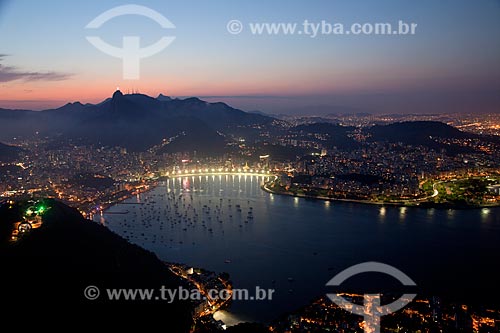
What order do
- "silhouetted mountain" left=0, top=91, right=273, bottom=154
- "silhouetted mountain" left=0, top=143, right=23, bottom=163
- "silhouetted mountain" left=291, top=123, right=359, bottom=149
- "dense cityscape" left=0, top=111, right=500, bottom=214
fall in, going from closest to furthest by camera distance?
"dense cityscape" left=0, top=111, right=500, bottom=214 → "silhouetted mountain" left=0, top=143, right=23, bottom=163 → "silhouetted mountain" left=291, top=123, right=359, bottom=149 → "silhouetted mountain" left=0, top=91, right=273, bottom=154

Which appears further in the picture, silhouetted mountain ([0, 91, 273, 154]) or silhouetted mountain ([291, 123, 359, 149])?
silhouetted mountain ([0, 91, 273, 154])

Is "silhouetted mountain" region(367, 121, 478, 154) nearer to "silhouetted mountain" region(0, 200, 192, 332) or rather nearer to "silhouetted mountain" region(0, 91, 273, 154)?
"silhouetted mountain" region(0, 91, 273, 154)

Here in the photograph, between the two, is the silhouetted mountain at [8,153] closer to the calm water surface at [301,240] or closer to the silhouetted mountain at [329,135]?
the calm water surface at [301,240]

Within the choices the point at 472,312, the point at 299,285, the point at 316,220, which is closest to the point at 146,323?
the point at 299,285

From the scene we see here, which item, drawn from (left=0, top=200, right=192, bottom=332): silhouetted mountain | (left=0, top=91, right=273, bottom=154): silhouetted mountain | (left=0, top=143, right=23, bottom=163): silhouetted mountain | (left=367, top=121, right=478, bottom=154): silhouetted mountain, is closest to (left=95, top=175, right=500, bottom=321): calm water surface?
(left=0, top=200, right=192, bottom=332): silhouetted mountain

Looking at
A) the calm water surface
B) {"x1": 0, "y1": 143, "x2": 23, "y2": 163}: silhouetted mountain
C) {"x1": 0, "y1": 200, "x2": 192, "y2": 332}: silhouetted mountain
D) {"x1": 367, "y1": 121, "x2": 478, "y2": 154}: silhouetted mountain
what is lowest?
the calm water surface

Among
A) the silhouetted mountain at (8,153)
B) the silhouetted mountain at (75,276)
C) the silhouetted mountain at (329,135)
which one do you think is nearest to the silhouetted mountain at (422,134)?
the silhouetted mountain at (329,135)
